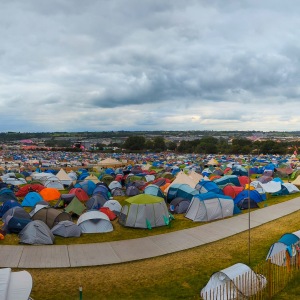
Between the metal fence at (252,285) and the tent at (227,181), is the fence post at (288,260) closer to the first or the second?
the metal fence at (252,285)

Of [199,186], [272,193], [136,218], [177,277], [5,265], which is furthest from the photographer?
[272,193]

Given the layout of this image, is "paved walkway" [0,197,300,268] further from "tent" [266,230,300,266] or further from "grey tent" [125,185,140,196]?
"grey tent" [125,185,140,196]

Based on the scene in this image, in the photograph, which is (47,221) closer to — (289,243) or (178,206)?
(178,206)

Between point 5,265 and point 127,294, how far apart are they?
5.72 meters

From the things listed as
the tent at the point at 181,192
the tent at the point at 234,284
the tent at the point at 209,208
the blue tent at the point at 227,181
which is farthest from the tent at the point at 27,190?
the tent at the point at 234,284

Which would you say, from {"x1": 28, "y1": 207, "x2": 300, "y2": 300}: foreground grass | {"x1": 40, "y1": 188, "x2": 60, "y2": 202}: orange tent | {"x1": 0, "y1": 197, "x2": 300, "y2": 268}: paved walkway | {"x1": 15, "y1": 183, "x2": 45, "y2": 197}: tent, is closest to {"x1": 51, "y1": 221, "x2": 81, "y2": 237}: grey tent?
{"x1": 0, "y1": 197, "x2": 300, "y2": 268}: paved walkway

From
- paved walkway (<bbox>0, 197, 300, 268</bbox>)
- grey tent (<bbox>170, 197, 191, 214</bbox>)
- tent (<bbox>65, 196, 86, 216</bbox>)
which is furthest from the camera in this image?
grey tent (<bbox>170, 197, 191, 214</bbox>)

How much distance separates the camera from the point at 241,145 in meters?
132

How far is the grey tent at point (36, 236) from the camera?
54.9 feet

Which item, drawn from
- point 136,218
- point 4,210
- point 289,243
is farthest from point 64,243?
point 289,243

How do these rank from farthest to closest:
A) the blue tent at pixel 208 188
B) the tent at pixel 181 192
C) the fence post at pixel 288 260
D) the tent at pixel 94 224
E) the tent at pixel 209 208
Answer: the blue tent at pixel 208 188 → the tent at pixel 181 192 → the tent at pixel 209 208 → the tent at pixel 94 224 → the fence post at pixel 288 260

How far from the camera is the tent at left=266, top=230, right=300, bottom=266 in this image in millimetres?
12802

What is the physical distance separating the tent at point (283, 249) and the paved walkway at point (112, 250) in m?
4.31

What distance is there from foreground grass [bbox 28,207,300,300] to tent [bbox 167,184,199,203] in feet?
33.3
